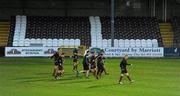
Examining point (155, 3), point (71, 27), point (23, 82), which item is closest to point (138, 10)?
point (155, 3)

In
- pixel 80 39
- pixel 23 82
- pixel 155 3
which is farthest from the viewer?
pixel 155 3

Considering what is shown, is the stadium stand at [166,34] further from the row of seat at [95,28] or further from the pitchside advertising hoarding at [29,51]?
the pitchside advertising hoarding at [29,51]

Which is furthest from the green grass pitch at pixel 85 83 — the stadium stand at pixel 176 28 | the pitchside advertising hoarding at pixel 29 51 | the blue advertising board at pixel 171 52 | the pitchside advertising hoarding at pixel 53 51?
the stadium stand at pixel 176 28

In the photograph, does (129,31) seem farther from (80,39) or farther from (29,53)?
(29,53)

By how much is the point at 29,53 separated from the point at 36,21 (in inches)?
449

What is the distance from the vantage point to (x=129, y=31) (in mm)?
67062

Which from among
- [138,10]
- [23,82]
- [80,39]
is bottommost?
[23,82]

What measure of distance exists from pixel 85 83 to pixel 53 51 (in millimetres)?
24933

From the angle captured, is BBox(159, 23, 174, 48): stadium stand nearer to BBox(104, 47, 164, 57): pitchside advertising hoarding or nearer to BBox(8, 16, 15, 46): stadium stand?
BBox(104, 47, 164, 57): pitchside advertising hoarding

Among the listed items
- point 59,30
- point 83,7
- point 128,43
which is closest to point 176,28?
point 128,43

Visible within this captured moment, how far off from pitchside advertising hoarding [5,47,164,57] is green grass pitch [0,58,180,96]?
12960mm

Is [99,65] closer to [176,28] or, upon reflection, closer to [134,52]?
[134,52]

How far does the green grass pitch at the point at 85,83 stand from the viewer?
27.4m

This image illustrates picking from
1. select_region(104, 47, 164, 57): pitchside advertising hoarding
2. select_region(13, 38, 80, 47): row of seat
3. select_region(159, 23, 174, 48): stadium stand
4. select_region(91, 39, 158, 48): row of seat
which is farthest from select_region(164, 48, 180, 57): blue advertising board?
select_region(13, 38, 80, 47): row of seat
